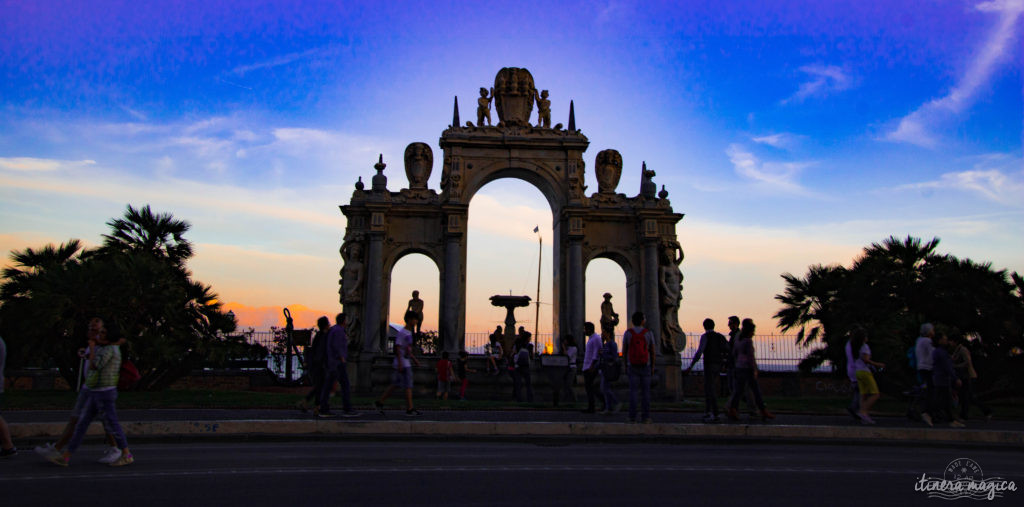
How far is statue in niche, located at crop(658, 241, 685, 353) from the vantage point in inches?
1016

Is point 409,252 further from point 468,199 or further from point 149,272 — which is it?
point 149,272

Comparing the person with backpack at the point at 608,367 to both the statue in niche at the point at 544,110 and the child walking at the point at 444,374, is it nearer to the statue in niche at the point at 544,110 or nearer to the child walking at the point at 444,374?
the child walking at the point at 444,374

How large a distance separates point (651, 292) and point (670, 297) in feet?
2.70

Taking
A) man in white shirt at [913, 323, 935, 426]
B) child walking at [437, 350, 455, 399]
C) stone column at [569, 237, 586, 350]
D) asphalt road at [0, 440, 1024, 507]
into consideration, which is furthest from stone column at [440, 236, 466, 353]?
man in white shirt at [913, 323, 935, 426]

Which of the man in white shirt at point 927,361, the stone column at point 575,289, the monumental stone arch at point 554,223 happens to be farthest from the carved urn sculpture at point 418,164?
the man in white shirt at point 927,361

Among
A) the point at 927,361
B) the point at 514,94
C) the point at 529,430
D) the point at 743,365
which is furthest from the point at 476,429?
the point at 514,94

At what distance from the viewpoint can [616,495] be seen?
6.65m

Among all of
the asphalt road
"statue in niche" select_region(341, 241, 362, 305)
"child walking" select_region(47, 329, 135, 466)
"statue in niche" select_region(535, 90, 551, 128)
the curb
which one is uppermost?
"statue in niche" select_region(535, 90, 551, 128)

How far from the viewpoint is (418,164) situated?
26188 millimetres

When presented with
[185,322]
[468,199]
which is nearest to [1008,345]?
[468,199]

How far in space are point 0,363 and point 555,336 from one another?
18639 mm

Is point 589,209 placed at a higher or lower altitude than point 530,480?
higher

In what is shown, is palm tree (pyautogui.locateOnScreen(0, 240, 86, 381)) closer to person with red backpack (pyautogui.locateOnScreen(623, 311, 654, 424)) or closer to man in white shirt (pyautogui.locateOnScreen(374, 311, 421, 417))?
man in white shirt (pyautogui.locateOnScreen(374, 311, 421, 417))

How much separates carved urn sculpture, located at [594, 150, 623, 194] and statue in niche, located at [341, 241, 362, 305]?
29.5ft
